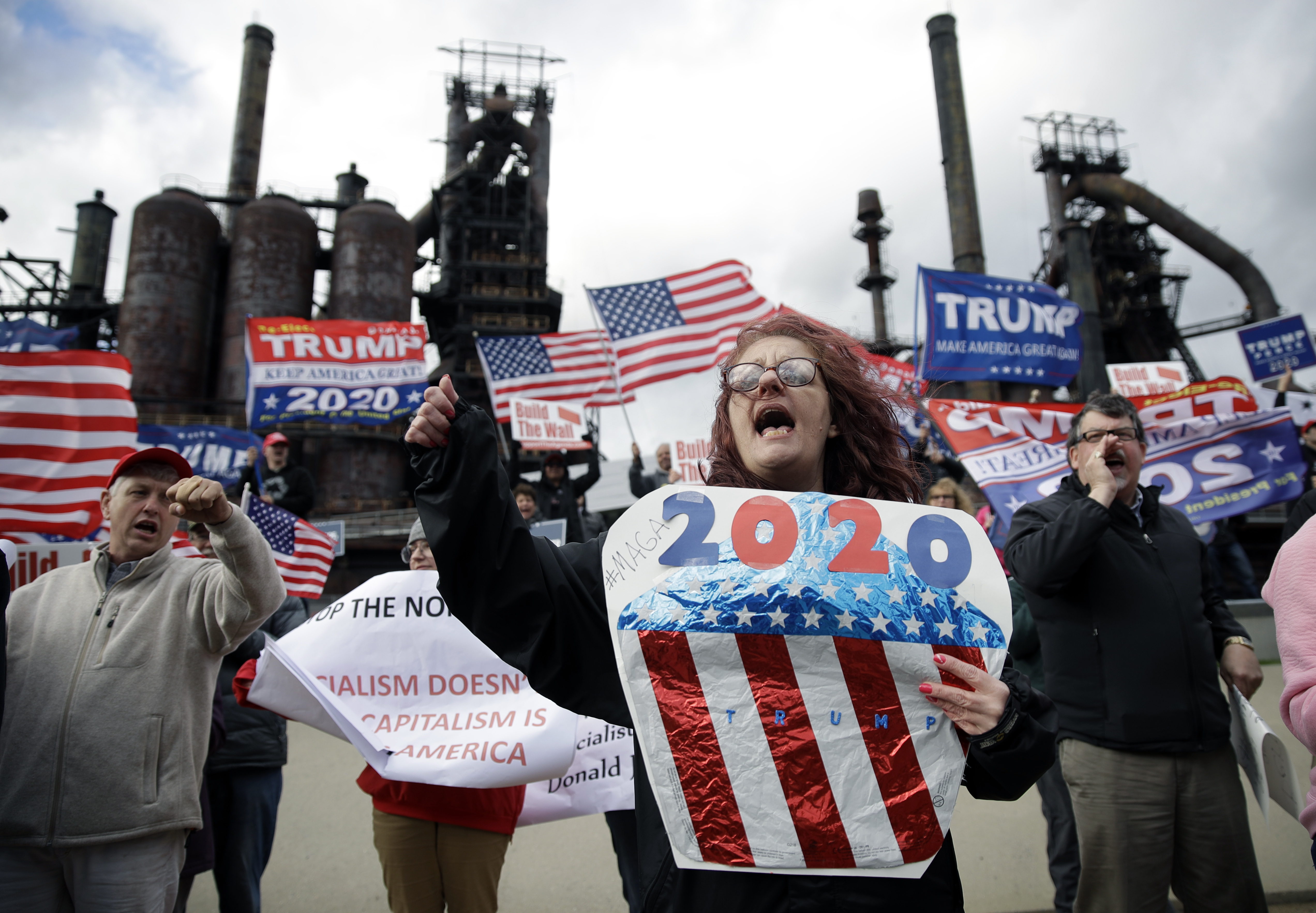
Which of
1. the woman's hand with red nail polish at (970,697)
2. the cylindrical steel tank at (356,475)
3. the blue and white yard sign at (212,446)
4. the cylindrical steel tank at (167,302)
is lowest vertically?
the woman's hand with red nail polish at (970,697)

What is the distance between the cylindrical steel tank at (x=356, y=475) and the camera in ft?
77.5

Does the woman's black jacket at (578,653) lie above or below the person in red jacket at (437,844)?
above

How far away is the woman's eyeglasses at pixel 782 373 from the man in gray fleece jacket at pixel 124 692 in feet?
5.21

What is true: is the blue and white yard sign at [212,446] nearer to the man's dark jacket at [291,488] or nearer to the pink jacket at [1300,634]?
the man's dark jacket at [291,488]

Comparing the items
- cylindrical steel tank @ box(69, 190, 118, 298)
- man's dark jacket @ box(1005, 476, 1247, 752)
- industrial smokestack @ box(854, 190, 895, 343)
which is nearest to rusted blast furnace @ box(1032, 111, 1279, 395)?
industrial smokestack @ box(854, 190, 895, 343)

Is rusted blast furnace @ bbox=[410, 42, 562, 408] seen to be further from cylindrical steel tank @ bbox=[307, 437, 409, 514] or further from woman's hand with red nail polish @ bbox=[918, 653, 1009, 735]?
woman's hand with red nail polish @ bbox=[918, 653, 1009, 735]

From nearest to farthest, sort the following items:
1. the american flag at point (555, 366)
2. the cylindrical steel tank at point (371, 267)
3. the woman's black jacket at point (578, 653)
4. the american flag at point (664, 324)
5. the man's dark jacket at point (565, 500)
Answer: the woman's black jacket at point (578, 653), the man's dark jacket at point (565, 500), the american flag at point (664, 324), the american flag at point (555, 366), the cylindrical steel tank at point (371, 267)

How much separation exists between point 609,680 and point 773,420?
2.24 ft

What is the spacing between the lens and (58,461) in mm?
4730

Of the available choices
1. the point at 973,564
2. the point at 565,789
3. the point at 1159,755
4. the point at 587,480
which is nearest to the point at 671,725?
the point at 973,564

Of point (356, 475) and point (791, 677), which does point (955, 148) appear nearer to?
point (356, 475)

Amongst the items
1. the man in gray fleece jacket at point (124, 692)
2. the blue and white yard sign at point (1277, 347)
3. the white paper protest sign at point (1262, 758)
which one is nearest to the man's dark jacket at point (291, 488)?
the man in gray fleece jacket at point (124, 692)

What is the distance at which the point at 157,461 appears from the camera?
2.77 meters

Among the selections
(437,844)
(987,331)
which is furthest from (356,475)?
(437,844)
